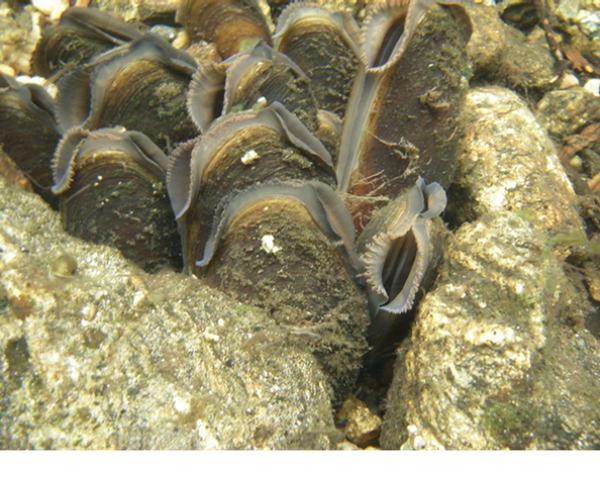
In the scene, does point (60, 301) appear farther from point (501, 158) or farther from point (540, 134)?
point (540, 134)

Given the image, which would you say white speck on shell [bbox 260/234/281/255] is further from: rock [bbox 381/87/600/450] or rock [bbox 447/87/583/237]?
rock [bbox 447/87/583/237]

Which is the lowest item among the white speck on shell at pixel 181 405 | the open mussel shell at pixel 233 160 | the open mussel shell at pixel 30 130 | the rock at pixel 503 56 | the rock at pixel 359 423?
the rock at pixel 359 423

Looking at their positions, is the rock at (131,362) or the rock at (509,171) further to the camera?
the rock at (509,171)

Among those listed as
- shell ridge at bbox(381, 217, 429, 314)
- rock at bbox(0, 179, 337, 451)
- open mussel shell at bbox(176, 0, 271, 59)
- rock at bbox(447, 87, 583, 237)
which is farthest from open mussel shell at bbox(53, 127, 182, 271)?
rock at bbox(447, 87, 583, 237)

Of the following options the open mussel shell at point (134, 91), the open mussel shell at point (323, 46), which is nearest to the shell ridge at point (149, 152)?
the open mussel shell at point (134, 91)

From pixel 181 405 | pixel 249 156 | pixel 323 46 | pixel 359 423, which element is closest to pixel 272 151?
pixel 249 156

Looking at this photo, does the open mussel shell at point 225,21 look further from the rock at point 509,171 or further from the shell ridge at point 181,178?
the rock at point 509,171

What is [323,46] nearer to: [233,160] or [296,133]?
[296,133]

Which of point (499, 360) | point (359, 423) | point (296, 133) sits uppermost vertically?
point (296, 133)
